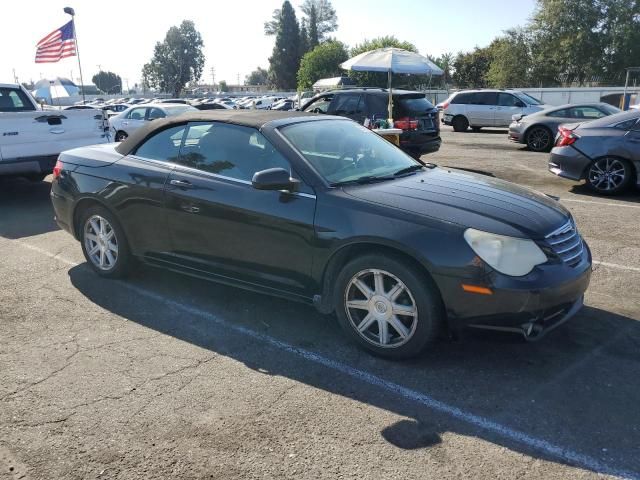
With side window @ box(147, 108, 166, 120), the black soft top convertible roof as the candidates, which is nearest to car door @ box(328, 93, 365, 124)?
side window @ box(147, 108, 166, 120)

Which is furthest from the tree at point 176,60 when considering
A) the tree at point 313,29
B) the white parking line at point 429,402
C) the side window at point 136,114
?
the white parking line at point 429,402

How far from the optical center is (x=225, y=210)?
4.20 metres

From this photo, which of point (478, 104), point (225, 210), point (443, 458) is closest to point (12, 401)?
point (225, 210)

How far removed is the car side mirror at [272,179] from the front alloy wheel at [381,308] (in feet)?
2.62

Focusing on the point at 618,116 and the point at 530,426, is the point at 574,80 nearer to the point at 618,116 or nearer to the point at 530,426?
the point at 618,116

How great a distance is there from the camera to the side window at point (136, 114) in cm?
1638

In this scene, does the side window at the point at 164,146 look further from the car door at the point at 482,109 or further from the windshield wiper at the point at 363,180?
the car door at the point at 482,109

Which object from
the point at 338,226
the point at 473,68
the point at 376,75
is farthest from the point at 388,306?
the point at 473,68

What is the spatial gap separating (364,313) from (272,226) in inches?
35.2

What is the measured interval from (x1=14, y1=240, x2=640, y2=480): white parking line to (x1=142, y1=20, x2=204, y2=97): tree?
10499 centimetres

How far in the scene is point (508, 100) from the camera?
69.8ft

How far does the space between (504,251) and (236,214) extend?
6.28 feet

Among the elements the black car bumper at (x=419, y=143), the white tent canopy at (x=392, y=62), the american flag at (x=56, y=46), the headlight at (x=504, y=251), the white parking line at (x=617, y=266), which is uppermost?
the american flag at (x=56, y=46)

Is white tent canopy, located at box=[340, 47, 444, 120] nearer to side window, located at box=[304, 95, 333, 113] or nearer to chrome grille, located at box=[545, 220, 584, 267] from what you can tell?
side window, located at box=[304, 95, 333, 113]
